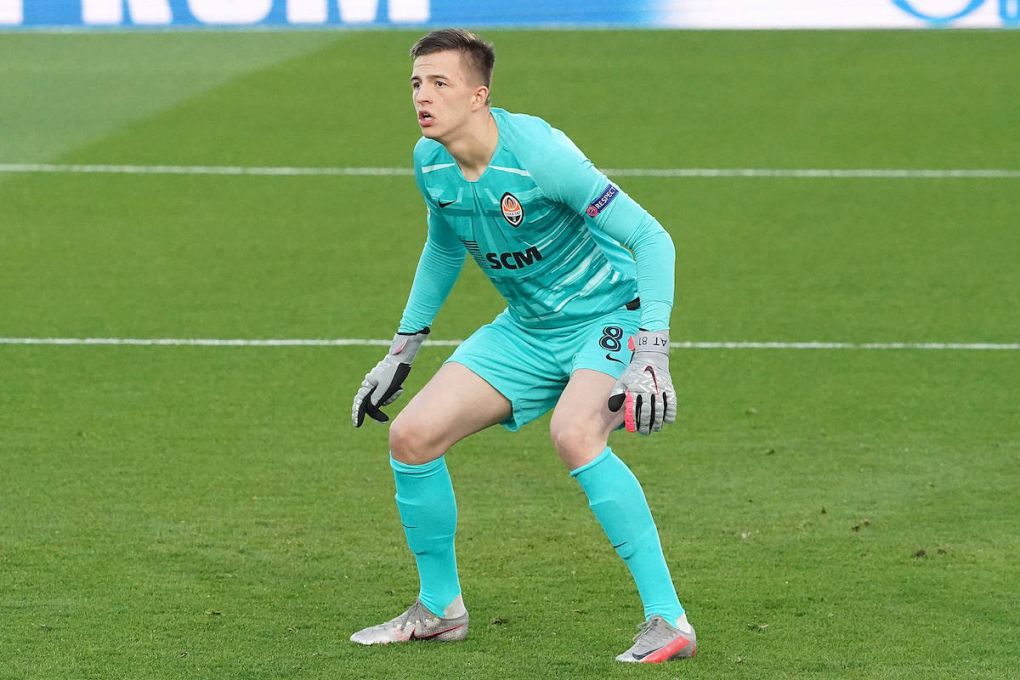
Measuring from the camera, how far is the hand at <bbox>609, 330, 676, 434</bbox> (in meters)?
5.16

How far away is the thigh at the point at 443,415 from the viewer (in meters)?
5.54

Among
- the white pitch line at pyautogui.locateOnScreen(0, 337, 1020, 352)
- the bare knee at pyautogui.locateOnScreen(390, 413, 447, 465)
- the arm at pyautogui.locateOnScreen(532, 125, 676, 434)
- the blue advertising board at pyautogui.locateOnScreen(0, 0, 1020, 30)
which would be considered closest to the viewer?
the arm at pyautogui.locateOnScreen(532, 125, 676, 434)

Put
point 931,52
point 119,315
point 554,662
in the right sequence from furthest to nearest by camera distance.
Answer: point 931,52 → point 119,315 → point 554,662

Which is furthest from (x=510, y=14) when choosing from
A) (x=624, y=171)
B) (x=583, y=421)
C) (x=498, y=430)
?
Result: (x=583, y=421)

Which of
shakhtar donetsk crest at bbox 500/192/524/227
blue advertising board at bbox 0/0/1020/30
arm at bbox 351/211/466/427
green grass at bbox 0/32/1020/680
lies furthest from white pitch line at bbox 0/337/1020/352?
blue advertising board at bbox 0/0/1020/30

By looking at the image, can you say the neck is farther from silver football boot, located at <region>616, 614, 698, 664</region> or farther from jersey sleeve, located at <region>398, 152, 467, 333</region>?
silver football boot, located at <region>616, 614, 698, 664</region>

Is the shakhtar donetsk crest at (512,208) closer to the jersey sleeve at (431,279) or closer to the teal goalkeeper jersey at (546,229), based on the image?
the teal goalkeeper jersey at (546,229)

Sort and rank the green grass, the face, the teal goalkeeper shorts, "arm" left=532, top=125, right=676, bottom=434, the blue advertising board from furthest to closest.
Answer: the blue advertising board < the green grass < the teal goalkeeper shorts < the face < "arm" left=532, top=125, right=676, bottom=434

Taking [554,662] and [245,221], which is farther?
[245,221]

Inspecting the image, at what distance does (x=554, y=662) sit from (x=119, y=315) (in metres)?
5.38

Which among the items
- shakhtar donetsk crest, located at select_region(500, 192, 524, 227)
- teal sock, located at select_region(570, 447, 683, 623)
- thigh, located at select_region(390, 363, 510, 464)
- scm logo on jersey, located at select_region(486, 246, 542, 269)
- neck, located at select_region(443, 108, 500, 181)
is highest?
neck, located at select_region(443, 108, 500, 181)

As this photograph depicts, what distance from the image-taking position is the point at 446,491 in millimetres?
5676

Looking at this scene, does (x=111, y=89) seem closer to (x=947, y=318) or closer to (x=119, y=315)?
(x=119, y=315)

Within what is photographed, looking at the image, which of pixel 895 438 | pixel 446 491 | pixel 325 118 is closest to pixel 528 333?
pixel 446 491
